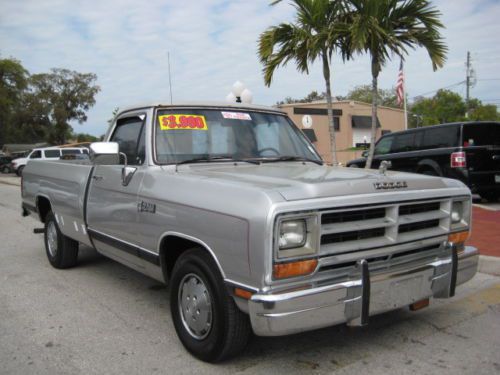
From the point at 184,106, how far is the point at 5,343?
244 cm

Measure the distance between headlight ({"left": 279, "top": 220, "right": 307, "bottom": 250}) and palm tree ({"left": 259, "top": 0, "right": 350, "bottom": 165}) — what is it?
22.6 ft

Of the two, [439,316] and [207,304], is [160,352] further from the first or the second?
[439,316]

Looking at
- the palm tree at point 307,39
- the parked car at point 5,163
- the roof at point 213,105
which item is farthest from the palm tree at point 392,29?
the parked car at point 5,163

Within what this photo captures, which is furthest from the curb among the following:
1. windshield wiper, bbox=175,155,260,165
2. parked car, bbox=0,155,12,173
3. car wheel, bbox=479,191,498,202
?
parked car, bbox=0,155,12,173

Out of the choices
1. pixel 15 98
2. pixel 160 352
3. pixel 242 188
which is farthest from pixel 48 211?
pixel 15 98

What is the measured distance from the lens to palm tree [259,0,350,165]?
9289 millimetres

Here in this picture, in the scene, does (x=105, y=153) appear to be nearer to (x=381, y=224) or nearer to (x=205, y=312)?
(x=205, y=312)

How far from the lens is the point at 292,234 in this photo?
9.36ft

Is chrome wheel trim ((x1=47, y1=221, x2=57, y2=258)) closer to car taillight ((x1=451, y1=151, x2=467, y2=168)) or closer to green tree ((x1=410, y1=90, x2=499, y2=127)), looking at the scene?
car taillight ((x1=451, y1=151, x2=467, y2=168))

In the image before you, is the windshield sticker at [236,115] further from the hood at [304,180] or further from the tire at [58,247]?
the tire at [58,247]

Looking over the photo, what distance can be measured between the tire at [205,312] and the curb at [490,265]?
351 centimetres

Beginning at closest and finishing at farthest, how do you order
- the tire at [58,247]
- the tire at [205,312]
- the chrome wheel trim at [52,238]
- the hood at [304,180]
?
the hood at [304,180]
the tire at [205,312]
the tire at [58,247]
the chrome wheel trim at [52,238]

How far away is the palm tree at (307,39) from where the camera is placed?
9289mm

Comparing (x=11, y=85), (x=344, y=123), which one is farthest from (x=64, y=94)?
(x=344, y=123)
